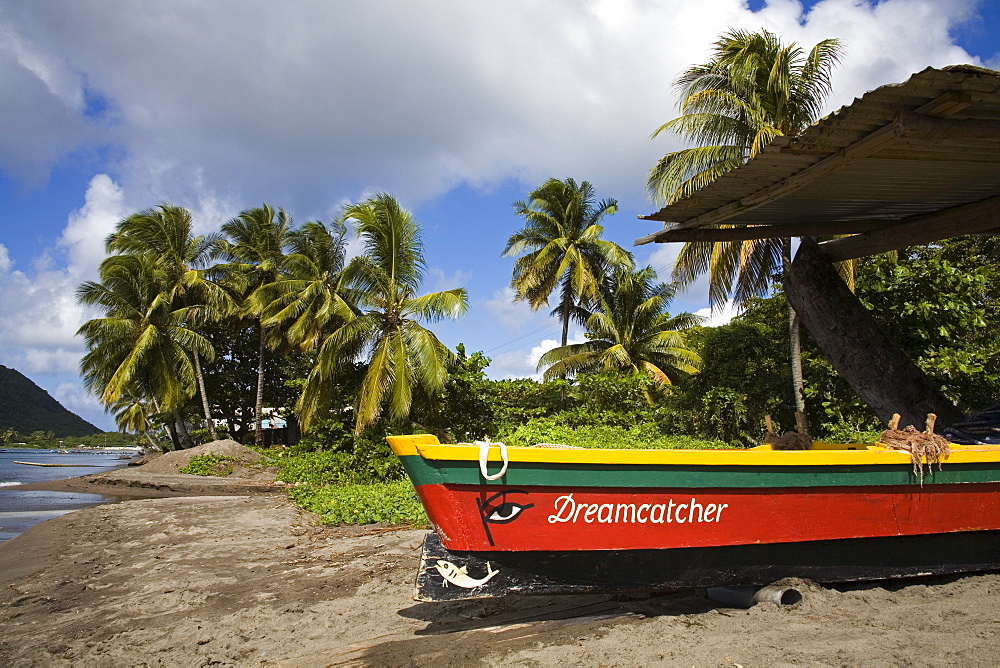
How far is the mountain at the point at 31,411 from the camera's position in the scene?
8875 centimetres

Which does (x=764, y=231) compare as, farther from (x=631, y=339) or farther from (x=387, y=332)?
(x=631, y=339)

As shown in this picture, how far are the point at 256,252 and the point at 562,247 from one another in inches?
484

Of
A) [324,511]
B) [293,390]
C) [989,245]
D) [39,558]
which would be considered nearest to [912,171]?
[324,511]

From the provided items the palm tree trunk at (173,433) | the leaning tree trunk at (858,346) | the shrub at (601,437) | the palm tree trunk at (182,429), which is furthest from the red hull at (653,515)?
the palm tree trunk at (173,433)

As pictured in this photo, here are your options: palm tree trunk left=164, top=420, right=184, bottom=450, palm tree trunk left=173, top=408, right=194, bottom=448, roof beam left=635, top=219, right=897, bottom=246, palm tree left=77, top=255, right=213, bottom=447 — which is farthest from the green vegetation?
roof beam left=635, top=219, right=897, bottom=246

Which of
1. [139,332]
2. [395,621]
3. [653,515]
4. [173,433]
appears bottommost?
[395,621]

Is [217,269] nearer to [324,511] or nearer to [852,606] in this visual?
[324,511]

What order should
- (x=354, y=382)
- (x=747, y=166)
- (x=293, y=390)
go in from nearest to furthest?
1. (x=747, y=166)
2. (x=354, y=382)
3. (x=293, y=390)

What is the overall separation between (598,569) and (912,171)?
4163mm

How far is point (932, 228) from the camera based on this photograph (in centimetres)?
667

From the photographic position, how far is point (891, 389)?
780cm

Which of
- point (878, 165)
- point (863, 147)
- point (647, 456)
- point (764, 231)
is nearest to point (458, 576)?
point (647, 456)

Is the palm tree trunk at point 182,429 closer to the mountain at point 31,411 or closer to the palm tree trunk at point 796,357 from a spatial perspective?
the palm tree trunk at point 796,357

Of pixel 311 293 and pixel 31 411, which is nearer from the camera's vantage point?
pixel 311 293
